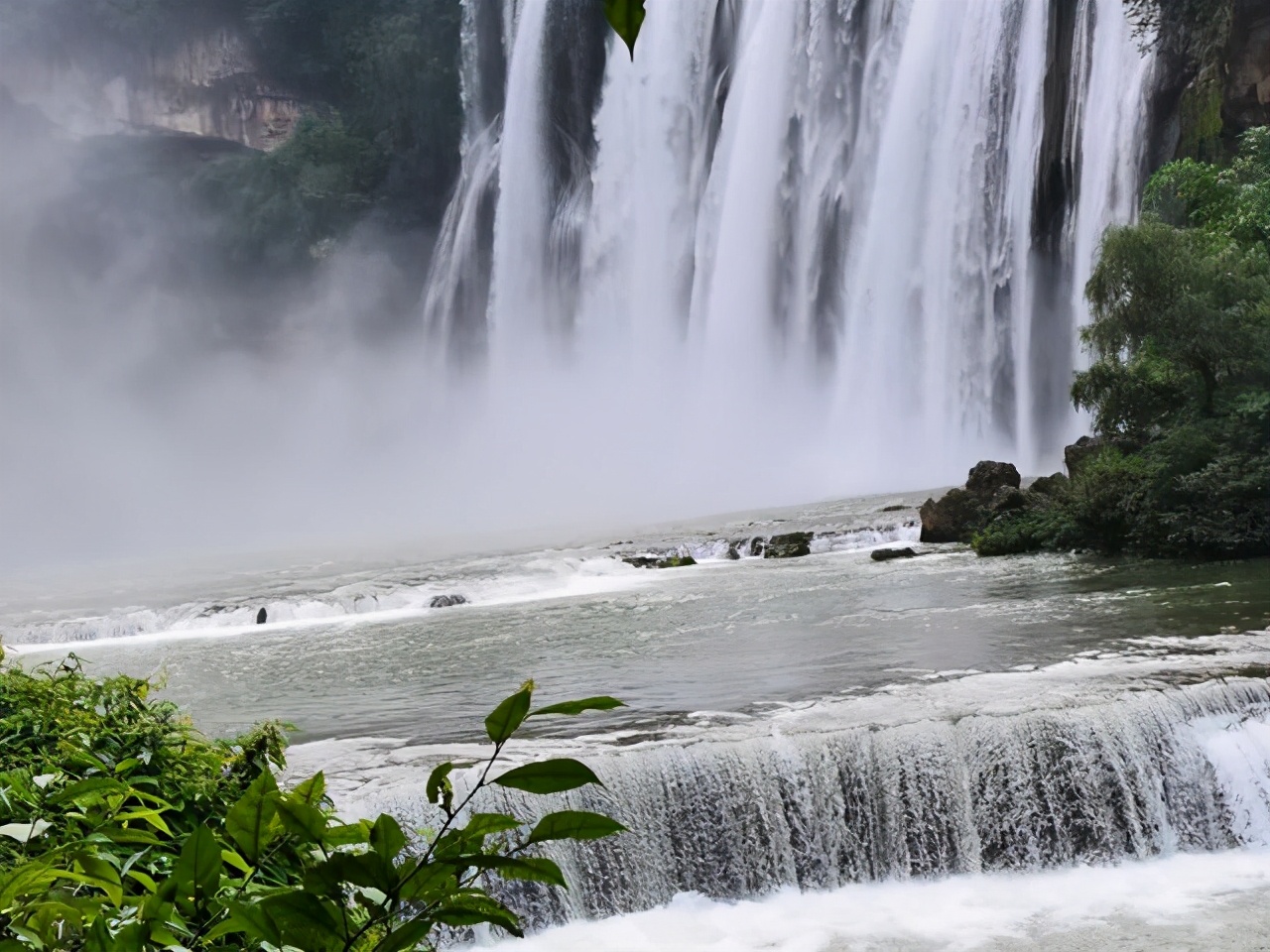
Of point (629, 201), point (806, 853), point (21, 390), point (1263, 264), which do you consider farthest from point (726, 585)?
point (21, 390)

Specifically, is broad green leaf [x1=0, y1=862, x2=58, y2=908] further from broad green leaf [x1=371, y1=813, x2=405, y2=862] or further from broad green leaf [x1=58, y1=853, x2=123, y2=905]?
broad green leaf [x1=371, y1=813, x2=405, y2=862]

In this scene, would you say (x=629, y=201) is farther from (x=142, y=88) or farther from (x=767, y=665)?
(x=767, y=665)

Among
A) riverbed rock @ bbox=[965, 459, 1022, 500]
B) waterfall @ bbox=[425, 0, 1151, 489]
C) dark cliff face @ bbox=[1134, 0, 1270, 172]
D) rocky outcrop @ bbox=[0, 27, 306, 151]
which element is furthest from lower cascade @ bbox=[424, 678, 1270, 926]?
rocky outcrop @ bbox=[0, 27, 306, 151]

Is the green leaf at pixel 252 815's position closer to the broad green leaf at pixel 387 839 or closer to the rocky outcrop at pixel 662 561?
the broad green leaf at pixel 387 839

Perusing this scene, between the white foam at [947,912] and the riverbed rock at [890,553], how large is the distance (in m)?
9.57

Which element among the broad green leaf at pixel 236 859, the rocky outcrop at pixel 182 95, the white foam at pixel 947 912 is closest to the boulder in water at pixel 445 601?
the white foam at pixel 947 912

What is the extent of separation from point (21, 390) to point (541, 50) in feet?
79.4

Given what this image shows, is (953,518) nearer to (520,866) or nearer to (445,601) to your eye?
(445,601)

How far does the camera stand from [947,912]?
609 centimetres

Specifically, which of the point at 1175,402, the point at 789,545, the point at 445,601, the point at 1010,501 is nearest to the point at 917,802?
the point at 445,601

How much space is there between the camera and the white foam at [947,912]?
5742 mm

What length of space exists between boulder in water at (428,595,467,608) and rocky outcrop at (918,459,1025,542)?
6.56 m

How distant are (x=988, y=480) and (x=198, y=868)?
17.4m

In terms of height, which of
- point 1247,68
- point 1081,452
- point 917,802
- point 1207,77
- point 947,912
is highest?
point 1207,77
